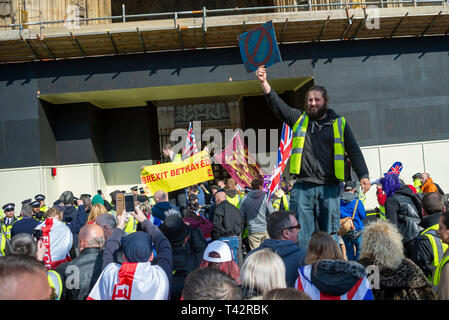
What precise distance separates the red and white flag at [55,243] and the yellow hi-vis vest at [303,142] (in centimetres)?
310

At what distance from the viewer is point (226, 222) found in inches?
284

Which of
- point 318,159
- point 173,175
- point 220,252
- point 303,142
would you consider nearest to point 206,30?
point 173,175

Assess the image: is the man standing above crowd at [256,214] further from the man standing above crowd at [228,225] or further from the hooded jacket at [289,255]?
the hooded jacket at [289,255]

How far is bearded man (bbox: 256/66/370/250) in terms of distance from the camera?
13.0ft

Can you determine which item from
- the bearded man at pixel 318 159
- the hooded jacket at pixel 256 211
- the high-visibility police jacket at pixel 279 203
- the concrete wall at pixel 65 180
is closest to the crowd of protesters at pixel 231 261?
the bearded man at pixel 318 159

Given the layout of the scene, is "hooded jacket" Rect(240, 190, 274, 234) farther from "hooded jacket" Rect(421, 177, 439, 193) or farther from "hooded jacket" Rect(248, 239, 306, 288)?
"hooded jacket" Rect(421, 177, 439, 193)

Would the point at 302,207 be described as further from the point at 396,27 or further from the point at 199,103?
the point at 199,103

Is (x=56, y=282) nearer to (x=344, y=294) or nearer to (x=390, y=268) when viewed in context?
(x=344, y=294)

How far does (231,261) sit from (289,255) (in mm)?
723

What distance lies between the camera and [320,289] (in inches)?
109

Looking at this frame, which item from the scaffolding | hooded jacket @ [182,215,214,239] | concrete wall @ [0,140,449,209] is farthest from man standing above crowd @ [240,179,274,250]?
concrete wall @ [0,140,449,209]

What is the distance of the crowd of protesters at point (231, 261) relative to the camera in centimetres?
230

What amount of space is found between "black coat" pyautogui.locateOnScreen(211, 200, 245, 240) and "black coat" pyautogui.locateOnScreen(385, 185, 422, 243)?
272 centimetres
